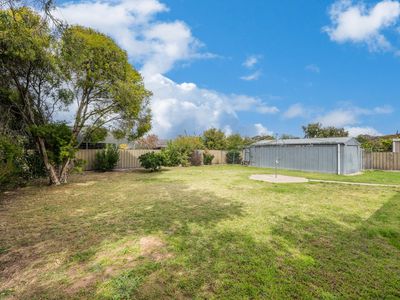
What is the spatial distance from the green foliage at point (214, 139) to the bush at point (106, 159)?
13752 mm

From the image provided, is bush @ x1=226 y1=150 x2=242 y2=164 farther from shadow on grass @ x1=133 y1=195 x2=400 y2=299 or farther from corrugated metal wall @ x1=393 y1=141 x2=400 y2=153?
shadow on grass @ x1=133 y1=195 x2=400 y2=299

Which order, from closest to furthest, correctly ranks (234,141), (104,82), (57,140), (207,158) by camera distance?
(57,140)
(104,82)
(207,158)
(234,141)

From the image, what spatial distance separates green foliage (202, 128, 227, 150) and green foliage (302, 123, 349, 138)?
35.7ft

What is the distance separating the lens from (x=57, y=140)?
974cm

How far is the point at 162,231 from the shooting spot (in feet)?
14.5

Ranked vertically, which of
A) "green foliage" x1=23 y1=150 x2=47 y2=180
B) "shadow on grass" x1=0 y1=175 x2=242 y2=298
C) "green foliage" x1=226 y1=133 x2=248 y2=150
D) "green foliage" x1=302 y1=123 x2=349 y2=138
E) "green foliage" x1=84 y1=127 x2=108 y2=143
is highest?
"green foliage" x1=302 y1=123 x2=349 y2=138

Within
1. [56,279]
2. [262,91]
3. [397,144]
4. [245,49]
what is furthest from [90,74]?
[397,144]

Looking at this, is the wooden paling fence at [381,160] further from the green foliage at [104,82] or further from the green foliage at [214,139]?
the green foliage at [104,82]

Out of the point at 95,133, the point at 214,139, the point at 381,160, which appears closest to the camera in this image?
the point at 95,133

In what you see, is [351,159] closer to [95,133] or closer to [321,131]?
[95,133]

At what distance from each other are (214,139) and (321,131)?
1292 cm

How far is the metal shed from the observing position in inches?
594

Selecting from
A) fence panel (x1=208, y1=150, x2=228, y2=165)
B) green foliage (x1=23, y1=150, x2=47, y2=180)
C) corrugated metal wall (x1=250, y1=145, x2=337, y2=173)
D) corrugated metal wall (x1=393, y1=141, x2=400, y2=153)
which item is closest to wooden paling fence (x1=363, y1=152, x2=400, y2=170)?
corrugated metal wall (x1=393, y1=141, x2=400, y2=153)

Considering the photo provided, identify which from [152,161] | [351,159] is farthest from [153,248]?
[351,159]
